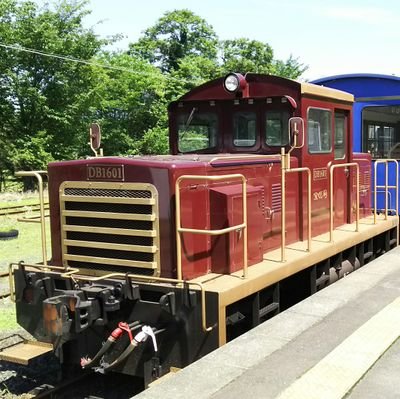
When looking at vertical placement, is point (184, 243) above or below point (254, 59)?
below

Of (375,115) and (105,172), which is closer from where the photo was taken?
(105,172)

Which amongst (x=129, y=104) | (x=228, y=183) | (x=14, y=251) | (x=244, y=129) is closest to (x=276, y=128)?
(x=244, y=129)

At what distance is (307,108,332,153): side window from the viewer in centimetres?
639

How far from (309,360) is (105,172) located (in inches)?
91.0

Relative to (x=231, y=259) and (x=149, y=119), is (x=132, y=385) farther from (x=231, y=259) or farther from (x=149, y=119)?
(x=149, y=119)

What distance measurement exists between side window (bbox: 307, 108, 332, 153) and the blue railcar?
3.95 meters

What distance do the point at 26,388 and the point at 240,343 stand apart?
211 cm

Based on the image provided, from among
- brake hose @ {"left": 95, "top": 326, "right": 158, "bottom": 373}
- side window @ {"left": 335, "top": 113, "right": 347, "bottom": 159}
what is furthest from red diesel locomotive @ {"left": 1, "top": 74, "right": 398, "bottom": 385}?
side window @ {"left": 335, "top": 113, "right": 347, "bottom": 159}

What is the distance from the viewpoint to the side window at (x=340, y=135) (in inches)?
281

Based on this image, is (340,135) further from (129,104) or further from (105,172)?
(129,104)

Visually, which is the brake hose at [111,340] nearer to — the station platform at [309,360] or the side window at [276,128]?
the station platform at [309,360]

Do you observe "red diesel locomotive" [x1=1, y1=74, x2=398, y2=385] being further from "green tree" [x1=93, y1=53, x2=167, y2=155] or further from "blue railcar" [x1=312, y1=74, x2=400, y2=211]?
"green tree" [x1=93, y1=53, x2=167, y2=155]

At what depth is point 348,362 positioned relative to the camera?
151 inches

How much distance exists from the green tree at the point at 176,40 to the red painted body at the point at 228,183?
131 feet
